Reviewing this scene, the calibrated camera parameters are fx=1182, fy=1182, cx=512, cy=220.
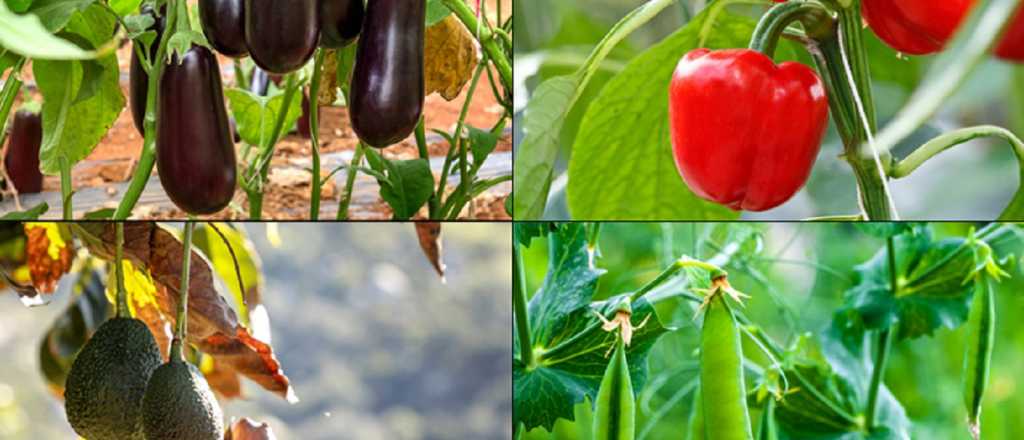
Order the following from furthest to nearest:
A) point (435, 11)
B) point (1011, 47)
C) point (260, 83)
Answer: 1. point (260, 83)
2. point (435, 11)
3. point (1011, 47)

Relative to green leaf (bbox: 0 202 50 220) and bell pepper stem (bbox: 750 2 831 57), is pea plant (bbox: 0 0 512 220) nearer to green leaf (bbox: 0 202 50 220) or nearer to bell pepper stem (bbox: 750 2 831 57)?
green leaf (bbox: 0 202 50 220)

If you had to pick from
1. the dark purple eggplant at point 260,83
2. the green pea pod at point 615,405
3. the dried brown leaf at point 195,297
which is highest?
the dark purple eggplant at point 260,83

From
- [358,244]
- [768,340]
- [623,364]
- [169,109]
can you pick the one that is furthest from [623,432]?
[169,109]

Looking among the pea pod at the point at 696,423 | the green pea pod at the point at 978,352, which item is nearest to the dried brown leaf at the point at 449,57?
the pea pod at the point at 696,423

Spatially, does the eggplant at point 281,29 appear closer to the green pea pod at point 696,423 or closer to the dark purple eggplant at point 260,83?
the dark purple eggplant at point 260,83

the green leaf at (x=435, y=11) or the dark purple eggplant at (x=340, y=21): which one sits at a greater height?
the green leaf at (x=435, y=11)

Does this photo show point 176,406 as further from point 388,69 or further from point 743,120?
point 743,120

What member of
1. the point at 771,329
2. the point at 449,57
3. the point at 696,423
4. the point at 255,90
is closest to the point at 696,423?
the point at 696,423

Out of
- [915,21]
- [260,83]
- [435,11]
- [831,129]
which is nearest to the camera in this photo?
[915,21]
